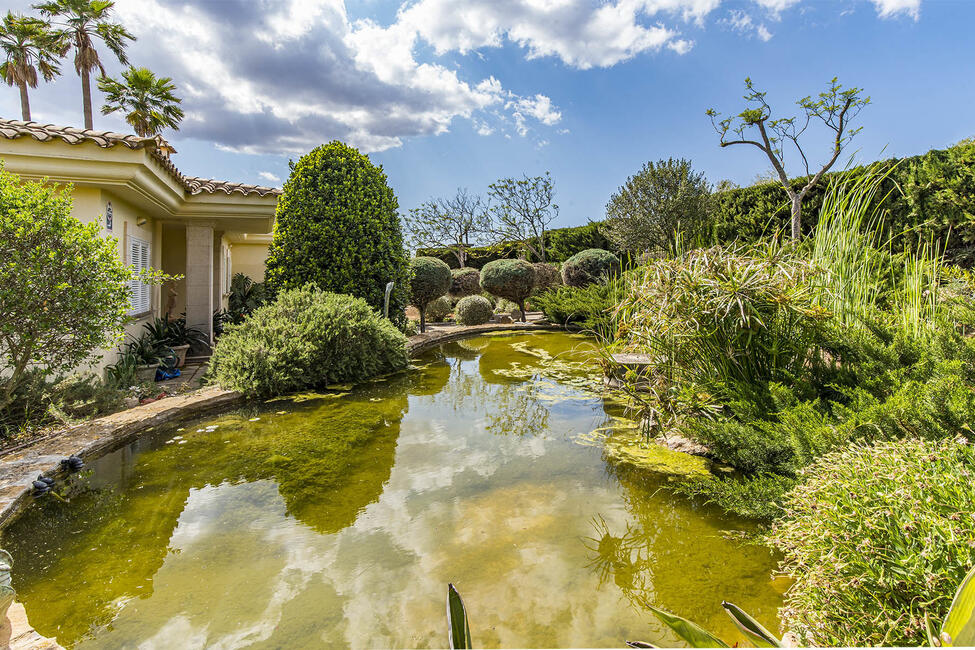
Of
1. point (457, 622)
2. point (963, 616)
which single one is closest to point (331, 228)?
point (457, 622)

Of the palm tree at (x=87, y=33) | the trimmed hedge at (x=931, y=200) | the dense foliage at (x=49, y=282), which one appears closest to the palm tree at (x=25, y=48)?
the palm tree at (x=87, y=33)

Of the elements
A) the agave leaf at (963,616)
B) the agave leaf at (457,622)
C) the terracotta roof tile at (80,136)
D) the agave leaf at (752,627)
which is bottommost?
the agave leaf at (752,627)

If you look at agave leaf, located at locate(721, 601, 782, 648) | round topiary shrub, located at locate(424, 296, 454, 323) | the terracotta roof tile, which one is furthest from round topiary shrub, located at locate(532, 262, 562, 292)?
agave leaf, located at locate(721, 601, 782, 648)

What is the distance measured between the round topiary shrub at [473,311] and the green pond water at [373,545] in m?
8.52

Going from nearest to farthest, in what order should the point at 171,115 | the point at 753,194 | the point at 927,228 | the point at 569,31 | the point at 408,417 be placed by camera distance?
the point at 408,417
the point at 569,31
the point at 927,228
the point at 753,194
the point at 171,115

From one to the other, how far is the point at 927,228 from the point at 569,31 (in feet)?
24.7

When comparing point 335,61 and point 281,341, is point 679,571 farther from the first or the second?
point 335,61

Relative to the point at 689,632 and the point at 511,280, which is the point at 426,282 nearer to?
the point at 511,280

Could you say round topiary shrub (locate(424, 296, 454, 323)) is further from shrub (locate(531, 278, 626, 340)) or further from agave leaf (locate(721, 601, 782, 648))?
agave leaf (locate(721, 601, 782, 648))

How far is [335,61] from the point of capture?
9.33 metres

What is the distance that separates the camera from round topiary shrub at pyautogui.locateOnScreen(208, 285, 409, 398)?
525 centimetres

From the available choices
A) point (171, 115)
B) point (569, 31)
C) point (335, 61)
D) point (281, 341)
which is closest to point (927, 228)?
point (569, 31)

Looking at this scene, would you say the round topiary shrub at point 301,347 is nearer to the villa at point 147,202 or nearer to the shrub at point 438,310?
the villa at point 147,202

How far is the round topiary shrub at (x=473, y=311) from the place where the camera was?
12.7m
